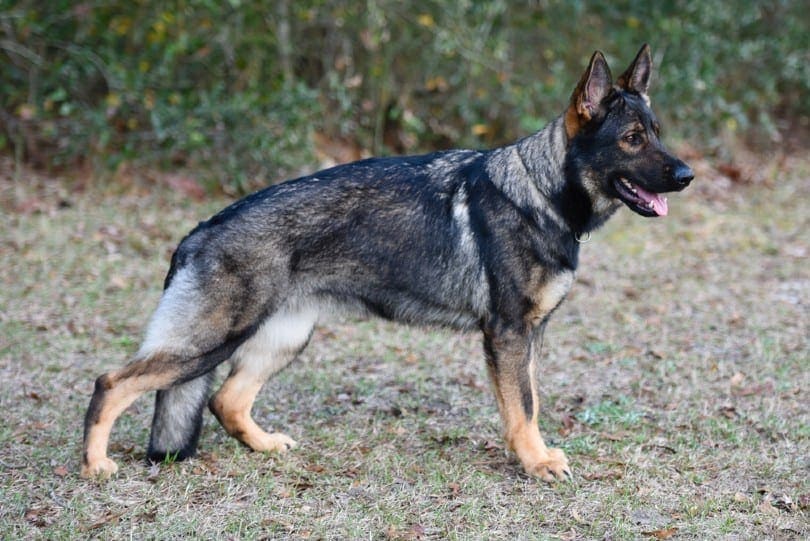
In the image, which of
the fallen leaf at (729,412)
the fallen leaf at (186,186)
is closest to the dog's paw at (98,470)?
the fallen leaf at (729,412)

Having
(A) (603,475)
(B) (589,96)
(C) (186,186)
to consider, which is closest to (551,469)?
(A) (603,475)

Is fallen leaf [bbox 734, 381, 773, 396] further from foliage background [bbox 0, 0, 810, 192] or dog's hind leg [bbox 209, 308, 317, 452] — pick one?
foliage background [bbox 0, 0, 810, 192]

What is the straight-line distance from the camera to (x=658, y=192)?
4.64 meters

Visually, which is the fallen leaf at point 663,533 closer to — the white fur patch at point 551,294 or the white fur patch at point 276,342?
the white fur patch at point 551,294

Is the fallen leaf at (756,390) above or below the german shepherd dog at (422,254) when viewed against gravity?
below

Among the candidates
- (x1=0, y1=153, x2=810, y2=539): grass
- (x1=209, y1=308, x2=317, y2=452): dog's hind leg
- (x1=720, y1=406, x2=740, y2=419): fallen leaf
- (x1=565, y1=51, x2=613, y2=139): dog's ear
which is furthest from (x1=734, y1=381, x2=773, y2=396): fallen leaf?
(x1=209, y1=308, x2=317, y2=452): dog's hind leg

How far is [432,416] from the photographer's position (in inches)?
222

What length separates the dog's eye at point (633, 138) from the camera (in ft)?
15.2

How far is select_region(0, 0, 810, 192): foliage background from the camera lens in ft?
33.5

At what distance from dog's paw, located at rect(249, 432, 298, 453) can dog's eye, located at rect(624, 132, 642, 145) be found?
2458mm

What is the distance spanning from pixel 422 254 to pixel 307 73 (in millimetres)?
7503

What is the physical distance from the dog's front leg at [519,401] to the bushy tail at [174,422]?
1494 mm

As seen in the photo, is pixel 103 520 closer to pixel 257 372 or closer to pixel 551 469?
pixel 257 372

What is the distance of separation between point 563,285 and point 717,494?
1276 millimetres
